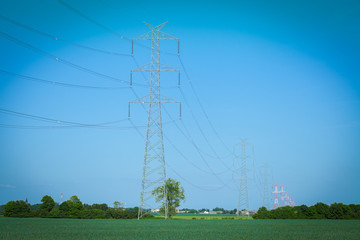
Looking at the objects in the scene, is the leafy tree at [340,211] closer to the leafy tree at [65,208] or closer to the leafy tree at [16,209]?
the leafy tree at [65,208]

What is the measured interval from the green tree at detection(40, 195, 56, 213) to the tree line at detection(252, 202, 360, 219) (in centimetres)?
4954

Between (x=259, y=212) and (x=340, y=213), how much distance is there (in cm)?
1934

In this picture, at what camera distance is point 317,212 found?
80000 millimetres

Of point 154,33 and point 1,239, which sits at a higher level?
point 154,33

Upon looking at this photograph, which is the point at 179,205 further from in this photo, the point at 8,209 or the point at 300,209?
the point at 8,209

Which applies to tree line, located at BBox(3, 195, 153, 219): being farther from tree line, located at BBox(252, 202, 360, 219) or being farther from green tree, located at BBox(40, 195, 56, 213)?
tree line, located at BBox(252, 202, 360, 219)

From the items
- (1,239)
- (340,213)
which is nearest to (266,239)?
(1,239)

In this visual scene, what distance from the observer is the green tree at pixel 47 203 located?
72.6m

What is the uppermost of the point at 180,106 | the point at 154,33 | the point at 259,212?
the point at 154,33

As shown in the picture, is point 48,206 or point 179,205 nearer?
point 48,206

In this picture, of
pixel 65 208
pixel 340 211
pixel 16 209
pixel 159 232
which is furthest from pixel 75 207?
pixel 340 211

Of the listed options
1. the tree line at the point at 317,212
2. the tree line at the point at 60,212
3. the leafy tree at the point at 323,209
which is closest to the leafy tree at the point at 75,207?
the tree line at the point at 60,212

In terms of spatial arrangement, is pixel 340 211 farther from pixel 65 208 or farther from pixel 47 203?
pixel 47 203

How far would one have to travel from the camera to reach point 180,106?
4500 cm
